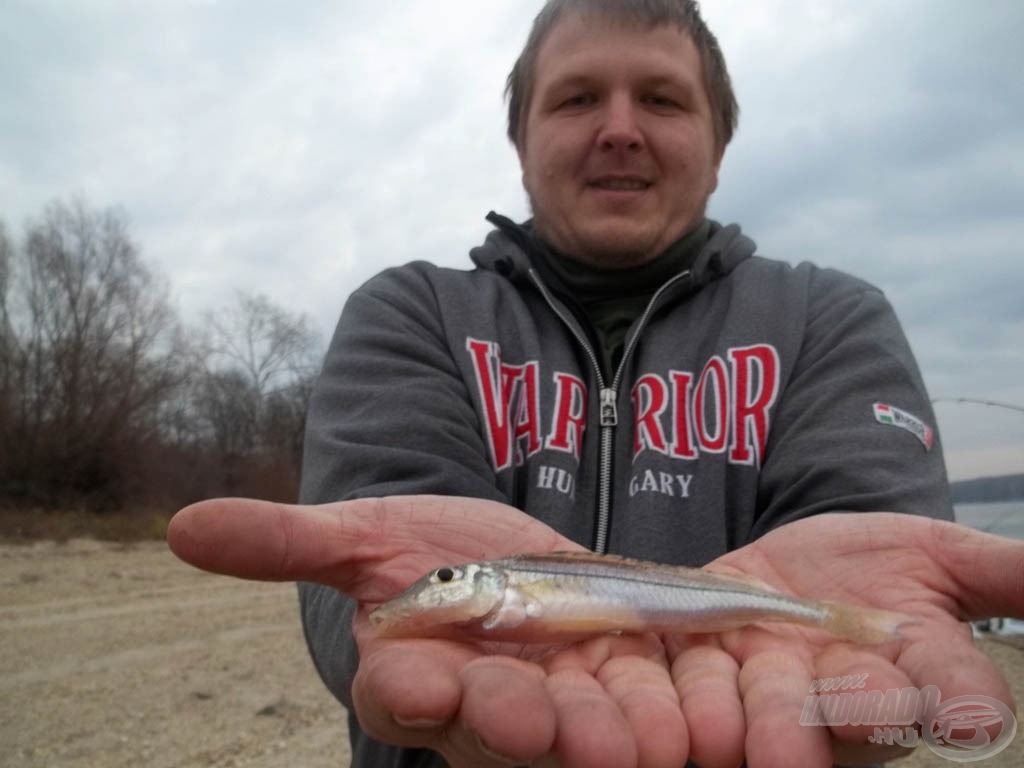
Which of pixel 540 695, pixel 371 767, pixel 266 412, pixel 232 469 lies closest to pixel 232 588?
pixel 371 767

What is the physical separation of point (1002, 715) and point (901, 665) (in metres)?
0.25

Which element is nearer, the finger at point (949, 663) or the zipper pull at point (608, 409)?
the finger at point (949, 663)

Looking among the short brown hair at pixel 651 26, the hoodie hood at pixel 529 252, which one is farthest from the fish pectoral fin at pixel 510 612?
the short brown hair at pixel 651 26

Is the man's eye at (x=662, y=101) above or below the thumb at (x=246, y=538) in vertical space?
above

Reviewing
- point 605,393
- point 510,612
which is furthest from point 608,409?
point 510,612

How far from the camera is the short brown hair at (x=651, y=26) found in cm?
300

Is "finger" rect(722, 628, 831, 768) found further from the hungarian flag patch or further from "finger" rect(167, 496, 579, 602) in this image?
the hungarian flag patch

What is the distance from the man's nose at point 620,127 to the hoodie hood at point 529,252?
0.52 meters

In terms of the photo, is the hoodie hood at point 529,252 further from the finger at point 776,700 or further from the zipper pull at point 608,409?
the finger at point 776,700

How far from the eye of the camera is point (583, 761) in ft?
4.91

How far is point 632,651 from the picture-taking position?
6.64ft

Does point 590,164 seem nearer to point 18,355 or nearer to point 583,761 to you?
point 583,761

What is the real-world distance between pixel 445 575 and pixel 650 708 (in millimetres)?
606

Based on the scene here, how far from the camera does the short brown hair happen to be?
3.00 m
